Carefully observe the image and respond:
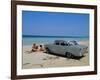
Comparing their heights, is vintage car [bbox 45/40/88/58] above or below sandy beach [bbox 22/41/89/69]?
above

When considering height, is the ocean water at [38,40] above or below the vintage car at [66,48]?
above

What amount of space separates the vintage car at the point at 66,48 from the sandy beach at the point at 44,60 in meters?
0.04

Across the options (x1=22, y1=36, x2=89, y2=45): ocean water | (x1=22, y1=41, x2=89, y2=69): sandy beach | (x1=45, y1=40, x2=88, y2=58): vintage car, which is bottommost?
(x1=22, y1=41, x2=89, y2=69): sandy beach

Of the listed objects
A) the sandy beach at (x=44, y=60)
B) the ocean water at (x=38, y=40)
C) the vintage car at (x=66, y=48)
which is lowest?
the sandy beach at (x=44, y=60)

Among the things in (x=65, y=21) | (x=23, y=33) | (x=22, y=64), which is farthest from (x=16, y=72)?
(x=65, y=21)

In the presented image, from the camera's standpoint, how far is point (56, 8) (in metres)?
1.80

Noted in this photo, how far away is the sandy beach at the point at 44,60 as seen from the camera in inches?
67.9

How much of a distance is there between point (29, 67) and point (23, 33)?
31 centimetres

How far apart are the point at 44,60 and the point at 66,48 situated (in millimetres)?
242

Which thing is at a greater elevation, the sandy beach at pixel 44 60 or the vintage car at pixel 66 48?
the vintage car at pixel 66 48

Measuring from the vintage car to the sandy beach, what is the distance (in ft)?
0.14

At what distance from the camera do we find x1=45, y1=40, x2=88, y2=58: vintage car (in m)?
1.80

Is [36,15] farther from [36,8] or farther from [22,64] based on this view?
[22,64]

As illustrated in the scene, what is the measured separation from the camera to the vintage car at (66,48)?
70.7 inches
